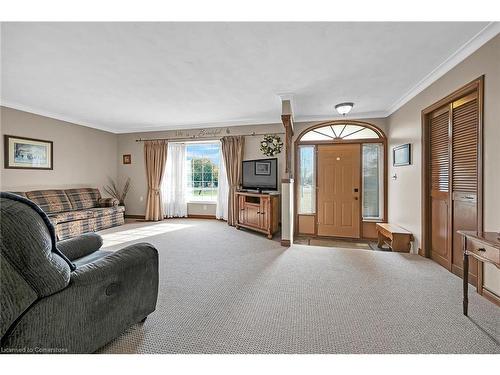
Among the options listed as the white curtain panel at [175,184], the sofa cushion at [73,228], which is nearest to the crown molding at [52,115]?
the white curtain panel at [175,184]

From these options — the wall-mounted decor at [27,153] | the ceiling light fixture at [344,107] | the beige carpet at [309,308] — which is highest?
the ceiling light fixture at [344,107]

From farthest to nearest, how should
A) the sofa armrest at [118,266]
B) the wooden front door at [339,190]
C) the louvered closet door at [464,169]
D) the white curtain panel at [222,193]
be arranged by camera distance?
the white curtain panel at [222,193] < the wooden front door at [339,190] < the louvered closet door at [464,169] < the sofa armrest at [118,266]

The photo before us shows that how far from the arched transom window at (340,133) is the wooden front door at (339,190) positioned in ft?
0.67

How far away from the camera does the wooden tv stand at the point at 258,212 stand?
451 centimetres

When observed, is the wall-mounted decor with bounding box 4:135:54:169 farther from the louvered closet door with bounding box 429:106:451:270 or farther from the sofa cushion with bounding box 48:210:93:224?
the louvered closet door with bounding box 429:106:451:270

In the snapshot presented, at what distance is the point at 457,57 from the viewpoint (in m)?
2.56

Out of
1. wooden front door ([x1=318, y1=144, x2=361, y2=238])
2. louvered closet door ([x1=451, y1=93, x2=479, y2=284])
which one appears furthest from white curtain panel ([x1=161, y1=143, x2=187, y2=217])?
louvered closet door ([x1=451, y1=93, x2=479, y2=284])

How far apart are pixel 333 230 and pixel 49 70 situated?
5266mm

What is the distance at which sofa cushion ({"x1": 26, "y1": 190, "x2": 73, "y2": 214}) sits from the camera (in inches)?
177

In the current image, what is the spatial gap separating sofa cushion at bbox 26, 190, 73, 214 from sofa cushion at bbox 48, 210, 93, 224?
25 centimetres

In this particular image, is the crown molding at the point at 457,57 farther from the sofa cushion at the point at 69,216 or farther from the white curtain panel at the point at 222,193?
the sofa cushion at the point at 69,216

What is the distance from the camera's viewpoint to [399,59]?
2.68m

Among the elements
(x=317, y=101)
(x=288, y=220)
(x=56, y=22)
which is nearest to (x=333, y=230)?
(x=288, y=220)
